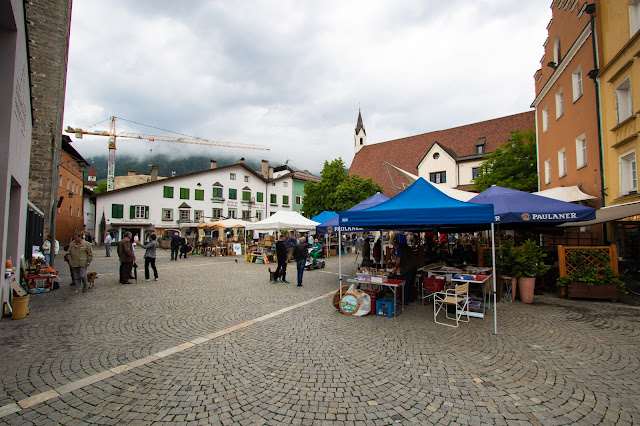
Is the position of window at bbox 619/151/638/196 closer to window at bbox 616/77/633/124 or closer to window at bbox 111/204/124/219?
window at bbox 616/77/633/124

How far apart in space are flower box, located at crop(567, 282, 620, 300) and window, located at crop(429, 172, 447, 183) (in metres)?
41.9

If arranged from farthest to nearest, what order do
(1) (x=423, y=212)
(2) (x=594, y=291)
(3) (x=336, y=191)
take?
(3) (x=336, y=191) < (2) (x=594, y=291) < (1) (x=423, y=212)

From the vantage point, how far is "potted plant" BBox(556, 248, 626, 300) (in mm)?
7918

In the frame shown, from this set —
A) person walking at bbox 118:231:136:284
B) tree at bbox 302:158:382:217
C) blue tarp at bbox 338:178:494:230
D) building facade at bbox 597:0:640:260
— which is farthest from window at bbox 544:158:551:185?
person walking at bbox 118:231:136:284

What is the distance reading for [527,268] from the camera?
8.42 m

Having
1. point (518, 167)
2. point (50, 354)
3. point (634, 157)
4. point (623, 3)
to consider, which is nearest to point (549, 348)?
point (50, 354)

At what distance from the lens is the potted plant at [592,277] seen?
792cm

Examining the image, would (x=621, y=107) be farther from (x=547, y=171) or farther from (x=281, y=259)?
(x=281, y=259)

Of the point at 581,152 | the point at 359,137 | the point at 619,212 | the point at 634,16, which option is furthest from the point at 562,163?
the point at 359,137

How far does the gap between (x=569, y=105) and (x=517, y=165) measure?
26.6ft

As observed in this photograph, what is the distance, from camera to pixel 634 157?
35.9 ft

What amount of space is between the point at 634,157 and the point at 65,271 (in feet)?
73.5

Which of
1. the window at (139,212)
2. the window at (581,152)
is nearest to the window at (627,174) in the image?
the window at (581,152)

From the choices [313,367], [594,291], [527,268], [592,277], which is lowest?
[313,367]
